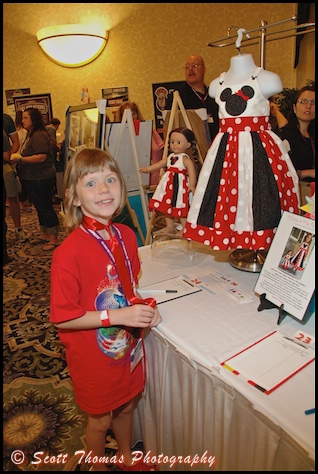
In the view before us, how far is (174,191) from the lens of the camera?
6.40 ft

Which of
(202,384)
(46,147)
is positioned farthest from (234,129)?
(46,147)

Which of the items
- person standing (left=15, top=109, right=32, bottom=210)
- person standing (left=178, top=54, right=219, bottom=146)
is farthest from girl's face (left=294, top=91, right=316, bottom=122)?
person standing (left=15, top=109, right=32, bottom=210)

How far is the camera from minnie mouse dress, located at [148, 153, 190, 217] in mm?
1930

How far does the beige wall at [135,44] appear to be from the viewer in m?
4.64

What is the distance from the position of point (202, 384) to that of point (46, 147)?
274cm

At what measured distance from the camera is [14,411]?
150 centimetres

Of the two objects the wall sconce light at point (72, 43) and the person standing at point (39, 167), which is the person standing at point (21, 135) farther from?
the person standing at point (39, 167)

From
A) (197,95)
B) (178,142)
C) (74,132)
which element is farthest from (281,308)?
(74,132)

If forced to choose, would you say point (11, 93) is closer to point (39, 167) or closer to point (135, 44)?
point (135, 44)

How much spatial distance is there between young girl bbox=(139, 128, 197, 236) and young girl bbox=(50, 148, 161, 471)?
0.91m

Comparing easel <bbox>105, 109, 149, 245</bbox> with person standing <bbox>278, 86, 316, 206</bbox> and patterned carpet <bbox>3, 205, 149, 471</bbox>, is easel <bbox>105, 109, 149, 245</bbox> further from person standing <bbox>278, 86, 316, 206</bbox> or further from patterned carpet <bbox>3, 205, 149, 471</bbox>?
person standing <bbox>278, 86, 316, 206</bbox>

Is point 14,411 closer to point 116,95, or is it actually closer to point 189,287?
point 189,287

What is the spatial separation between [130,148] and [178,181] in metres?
0.83

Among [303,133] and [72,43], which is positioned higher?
[72,43]
